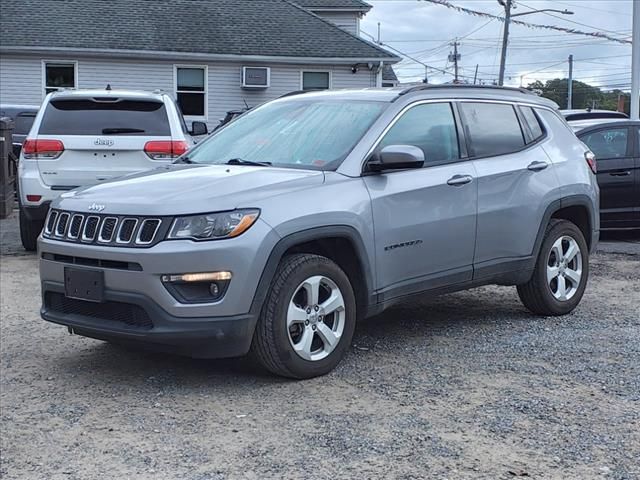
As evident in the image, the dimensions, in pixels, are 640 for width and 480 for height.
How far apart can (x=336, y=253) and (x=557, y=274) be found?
2.27m

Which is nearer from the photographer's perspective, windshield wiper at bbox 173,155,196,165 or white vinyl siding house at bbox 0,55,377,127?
windshield wiper at bbox 173,155,196,165

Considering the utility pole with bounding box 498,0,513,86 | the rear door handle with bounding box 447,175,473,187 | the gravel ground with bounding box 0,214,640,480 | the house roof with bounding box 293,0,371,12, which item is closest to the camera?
the gravel ground with bounding box 0,214,640,480

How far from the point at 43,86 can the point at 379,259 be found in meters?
19.6

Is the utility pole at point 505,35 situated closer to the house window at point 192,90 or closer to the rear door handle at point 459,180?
the house window at point 192,90

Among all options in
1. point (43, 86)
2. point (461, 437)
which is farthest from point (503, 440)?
point (43, 86)

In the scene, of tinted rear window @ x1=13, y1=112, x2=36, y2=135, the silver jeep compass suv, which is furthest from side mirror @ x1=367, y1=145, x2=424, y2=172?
tinted rear window @ x1=13, y1=112, x2=36, y2=135

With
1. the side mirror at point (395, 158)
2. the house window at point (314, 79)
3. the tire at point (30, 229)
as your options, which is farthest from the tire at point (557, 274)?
the house window at point (314, 79)

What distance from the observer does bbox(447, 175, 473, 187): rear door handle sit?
5.92 metres

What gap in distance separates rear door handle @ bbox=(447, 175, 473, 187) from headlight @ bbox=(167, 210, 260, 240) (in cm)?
170

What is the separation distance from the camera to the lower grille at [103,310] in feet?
15.7

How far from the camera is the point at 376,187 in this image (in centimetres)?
546

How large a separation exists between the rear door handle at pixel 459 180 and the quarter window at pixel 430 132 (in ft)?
0.48

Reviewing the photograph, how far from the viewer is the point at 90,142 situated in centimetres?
904

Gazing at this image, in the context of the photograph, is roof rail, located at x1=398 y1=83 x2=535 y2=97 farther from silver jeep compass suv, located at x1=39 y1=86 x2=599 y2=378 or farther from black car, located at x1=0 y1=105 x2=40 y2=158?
black car, located at x1=0 y1=105 x2=40 y2=158
